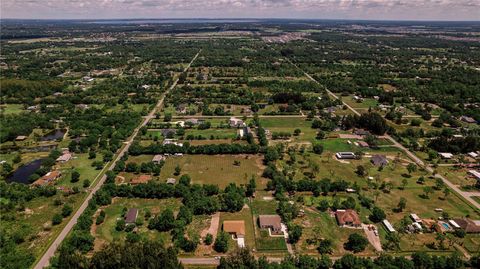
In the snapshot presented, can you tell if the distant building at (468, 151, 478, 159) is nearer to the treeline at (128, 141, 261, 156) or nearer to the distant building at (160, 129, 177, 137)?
the treeline at (128, 141, 261, 156)

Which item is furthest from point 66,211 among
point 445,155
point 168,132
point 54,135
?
point 445,155

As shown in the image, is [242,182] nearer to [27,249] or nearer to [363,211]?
[363,211]

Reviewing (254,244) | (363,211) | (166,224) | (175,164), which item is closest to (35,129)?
(175,164)

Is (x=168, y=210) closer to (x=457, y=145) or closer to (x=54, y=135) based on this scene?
(x=54, y=135)

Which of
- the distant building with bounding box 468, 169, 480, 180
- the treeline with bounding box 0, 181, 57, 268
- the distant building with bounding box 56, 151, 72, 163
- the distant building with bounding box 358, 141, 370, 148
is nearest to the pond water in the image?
the distant building with bounding box 56, 151, 72, 163

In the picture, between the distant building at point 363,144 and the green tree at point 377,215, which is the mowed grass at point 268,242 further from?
the distant building at point 363,144

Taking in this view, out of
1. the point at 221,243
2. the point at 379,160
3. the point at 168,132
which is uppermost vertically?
the point at 168,132
